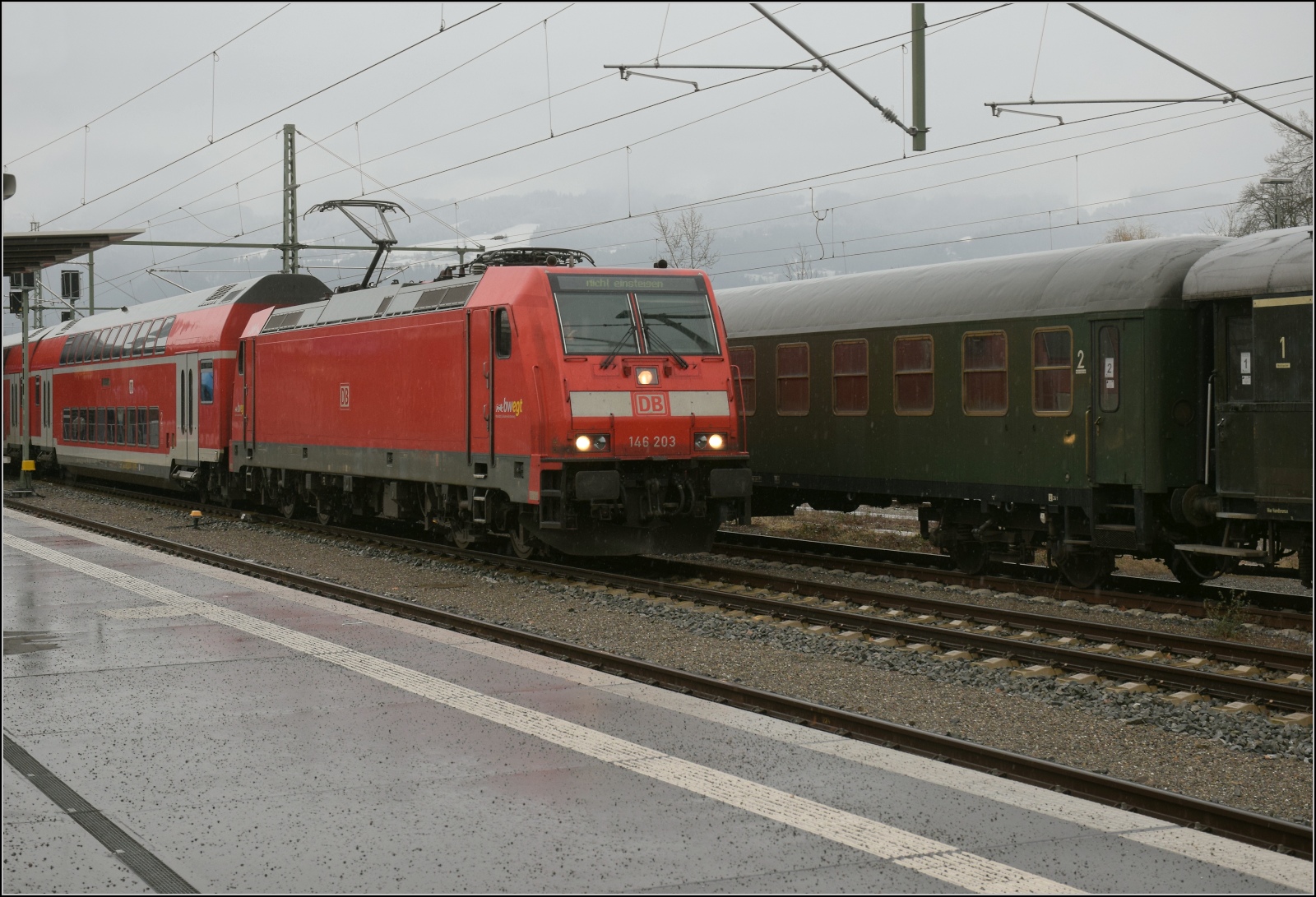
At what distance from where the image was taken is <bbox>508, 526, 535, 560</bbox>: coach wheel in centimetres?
1695

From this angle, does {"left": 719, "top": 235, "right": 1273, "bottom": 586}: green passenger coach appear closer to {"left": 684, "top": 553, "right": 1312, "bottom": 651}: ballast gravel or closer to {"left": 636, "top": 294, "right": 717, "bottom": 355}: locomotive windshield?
{"left": 684, "top": 553, "right": 1312, "bottom": 651}: ballast gravel

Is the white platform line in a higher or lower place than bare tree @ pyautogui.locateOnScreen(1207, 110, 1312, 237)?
lower

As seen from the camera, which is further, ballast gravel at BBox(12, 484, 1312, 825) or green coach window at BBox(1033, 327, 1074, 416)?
green coach window at BBox(1033, 327, 1074, 416)

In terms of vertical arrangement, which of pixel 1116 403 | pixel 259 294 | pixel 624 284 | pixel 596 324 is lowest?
pixel 1116 403

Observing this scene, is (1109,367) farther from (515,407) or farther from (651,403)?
(515,407)

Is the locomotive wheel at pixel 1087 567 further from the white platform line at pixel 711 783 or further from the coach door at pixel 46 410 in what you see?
the coach door at pixel 46 410

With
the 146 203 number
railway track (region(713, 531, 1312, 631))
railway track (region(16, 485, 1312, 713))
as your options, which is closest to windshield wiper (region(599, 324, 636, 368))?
the 146 203 number

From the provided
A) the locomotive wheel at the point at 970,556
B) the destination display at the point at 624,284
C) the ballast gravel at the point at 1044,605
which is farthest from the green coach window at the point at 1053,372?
the destination display at the point at 624,284

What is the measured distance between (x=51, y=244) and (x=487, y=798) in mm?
6398

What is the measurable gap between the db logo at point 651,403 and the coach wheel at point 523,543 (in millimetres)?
2344

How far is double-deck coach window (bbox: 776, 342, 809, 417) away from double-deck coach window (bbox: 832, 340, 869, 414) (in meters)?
0.66

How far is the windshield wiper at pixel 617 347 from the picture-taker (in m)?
15.5

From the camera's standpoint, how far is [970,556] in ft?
55.4

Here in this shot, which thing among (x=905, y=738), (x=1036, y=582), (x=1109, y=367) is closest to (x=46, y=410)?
(x=1036, y=582)
